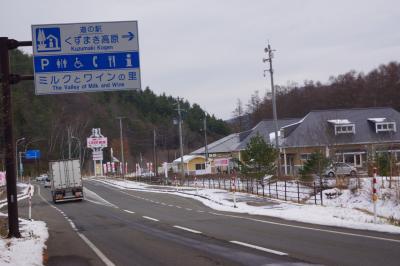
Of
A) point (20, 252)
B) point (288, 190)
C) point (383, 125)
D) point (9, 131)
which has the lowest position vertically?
point (288, 190)

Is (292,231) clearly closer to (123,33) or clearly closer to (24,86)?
(123,33)

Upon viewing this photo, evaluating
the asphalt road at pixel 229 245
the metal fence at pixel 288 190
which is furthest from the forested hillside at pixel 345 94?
the asphalt road at pixel 229 245

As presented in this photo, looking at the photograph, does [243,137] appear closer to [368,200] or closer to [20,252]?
[368,200]

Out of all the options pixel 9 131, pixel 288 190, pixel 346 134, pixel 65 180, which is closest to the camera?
pixel 9 131

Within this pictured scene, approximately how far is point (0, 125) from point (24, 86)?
87.7m

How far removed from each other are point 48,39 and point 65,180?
95.3 ft

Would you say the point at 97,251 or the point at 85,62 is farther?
the point at 85,62

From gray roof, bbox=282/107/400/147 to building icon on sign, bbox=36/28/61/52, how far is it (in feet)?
157

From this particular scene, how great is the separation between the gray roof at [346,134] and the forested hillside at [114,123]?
51682mm

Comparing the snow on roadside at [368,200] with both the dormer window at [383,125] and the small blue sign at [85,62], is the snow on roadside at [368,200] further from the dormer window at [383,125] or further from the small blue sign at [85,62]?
the dormer window at [383,125]

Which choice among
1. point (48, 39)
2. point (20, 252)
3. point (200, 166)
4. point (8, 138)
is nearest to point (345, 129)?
point (200, 166)

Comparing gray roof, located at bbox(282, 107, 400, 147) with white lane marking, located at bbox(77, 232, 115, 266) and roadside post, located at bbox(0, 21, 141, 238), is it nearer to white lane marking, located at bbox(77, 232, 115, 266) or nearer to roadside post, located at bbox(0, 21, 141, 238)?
roadside post, located at bbox(0, 21, 141, 238)

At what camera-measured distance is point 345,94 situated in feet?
357

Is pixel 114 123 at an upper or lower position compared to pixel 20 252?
upper
